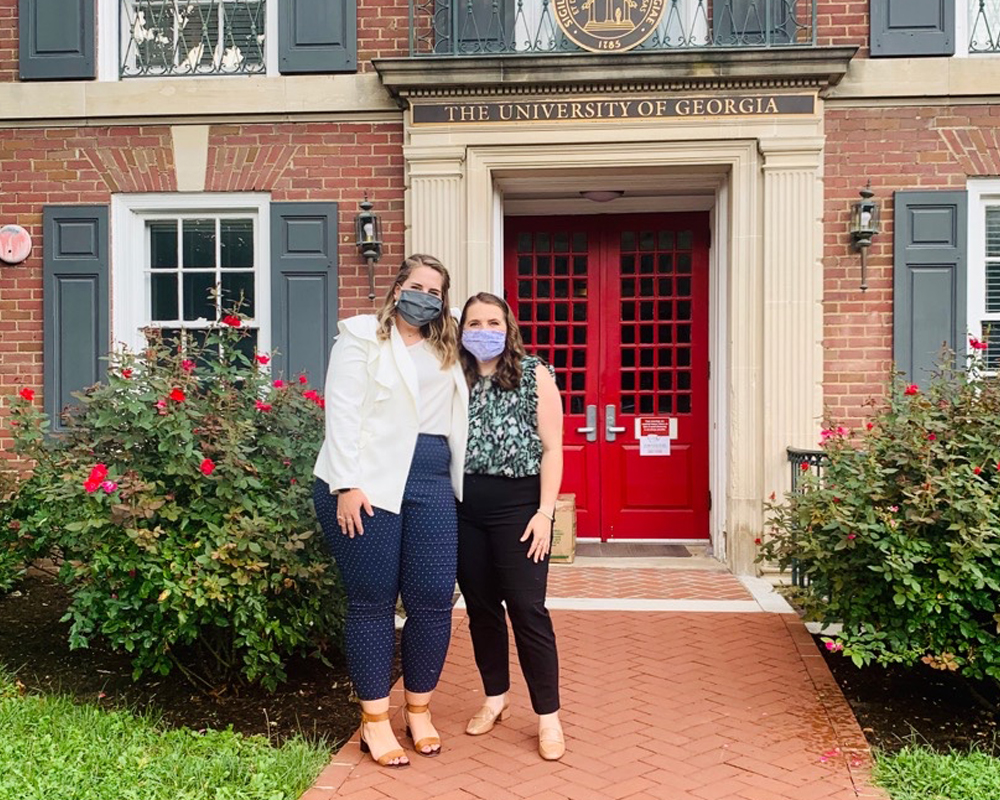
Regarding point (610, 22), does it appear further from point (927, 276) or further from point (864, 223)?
point (927, 276)

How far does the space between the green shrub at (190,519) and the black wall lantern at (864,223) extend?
4.49m

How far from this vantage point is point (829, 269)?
716 cm

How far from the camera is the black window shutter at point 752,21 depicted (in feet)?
23.5

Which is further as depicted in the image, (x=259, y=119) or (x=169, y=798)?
(x=259, y=119)

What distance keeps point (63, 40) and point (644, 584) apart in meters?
6.07

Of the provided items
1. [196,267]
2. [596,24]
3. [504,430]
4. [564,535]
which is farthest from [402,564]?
[596,24]

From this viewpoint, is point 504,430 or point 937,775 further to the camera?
point 504,430

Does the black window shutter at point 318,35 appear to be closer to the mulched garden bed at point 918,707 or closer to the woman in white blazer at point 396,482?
the woman in white blazer at point 396,482

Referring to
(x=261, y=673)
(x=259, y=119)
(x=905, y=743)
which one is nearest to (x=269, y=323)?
(x=259, y=119)

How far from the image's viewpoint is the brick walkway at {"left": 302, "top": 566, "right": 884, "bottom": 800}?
3535 mm

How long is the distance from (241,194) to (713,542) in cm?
462

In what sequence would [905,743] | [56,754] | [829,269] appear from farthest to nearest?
[829,269], [905,743], [56,754]

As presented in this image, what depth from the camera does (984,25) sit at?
729cm

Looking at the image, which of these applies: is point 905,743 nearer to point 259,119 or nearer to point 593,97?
point 593,97
